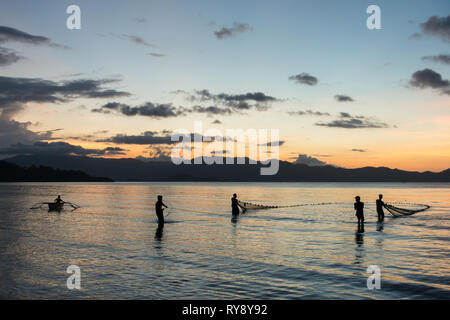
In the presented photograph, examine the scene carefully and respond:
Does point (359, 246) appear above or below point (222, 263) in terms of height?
below

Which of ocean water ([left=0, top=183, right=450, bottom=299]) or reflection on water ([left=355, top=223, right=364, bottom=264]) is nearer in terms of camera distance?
ocean water ([left=0, top=183, right=450, bottom=299])

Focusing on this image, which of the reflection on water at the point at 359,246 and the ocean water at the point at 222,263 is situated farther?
the reflection on water at the point at 359,246

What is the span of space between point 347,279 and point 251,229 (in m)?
19.0

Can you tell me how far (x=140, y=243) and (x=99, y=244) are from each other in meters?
2.94

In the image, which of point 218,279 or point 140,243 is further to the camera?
point 140,243

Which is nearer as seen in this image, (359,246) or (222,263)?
(222,263)

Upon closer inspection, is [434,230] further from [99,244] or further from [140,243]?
[99,244]

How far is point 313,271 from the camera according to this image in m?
18.1
